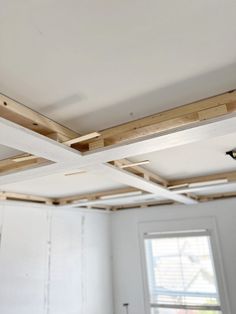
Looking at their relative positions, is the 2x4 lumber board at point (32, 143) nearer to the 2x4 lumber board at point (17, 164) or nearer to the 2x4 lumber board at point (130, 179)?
the 2x4 lumber board at point (17, 164)

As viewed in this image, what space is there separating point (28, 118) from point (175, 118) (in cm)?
95

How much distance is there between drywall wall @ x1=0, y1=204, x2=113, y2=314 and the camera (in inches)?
153

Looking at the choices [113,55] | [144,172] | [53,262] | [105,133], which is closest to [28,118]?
[105,133]

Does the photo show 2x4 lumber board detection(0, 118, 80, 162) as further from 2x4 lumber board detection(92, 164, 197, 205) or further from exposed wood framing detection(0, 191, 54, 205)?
exposed wood framing detection(0, 191, 54, 205)

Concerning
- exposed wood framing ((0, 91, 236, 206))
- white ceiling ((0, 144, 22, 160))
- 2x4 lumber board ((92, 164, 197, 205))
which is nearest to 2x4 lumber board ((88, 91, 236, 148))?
exposed wood framing ((0, 91, 236, 206))

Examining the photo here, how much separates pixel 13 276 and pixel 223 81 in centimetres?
388

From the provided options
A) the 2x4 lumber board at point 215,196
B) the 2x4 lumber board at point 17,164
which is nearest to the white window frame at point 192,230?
the 2x4 lumber board at point 215,196

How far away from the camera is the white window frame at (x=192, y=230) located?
14.5ft

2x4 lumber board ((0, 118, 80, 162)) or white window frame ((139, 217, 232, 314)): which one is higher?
2x4 lumber board ((0, 118, 80, 162))

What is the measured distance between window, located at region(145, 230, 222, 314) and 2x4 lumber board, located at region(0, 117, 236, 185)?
3289mm

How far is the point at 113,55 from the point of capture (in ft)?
4.16

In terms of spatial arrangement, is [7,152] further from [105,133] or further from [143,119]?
[143,119]

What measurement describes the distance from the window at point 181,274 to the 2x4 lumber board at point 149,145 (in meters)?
3.29

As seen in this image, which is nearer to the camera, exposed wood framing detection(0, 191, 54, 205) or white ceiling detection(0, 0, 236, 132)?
white ceiling detection(0, 0, 236, 132)
